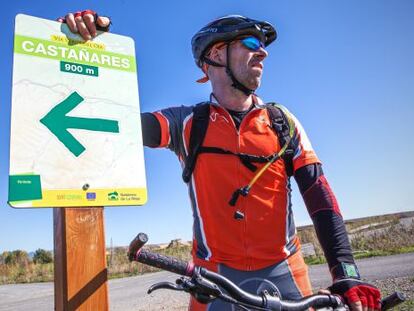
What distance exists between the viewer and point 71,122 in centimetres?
192

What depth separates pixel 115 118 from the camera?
2084mm

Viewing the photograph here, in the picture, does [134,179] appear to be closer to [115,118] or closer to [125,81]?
[115,118]

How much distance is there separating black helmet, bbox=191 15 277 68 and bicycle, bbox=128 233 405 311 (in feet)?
7.19

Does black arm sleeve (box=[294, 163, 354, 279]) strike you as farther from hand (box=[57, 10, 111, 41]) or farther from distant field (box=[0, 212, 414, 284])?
distant field (box=[0, 212, 414, 284])

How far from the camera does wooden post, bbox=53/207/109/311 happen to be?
179 centimetres

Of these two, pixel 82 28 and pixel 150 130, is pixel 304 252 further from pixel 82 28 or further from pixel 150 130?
pixel 82 28

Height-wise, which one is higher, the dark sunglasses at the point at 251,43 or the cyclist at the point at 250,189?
the dark sunglasses at the point at 251,43

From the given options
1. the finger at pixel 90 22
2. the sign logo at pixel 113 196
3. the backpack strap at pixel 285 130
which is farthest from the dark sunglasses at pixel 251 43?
the sign logo at pixel 113 196

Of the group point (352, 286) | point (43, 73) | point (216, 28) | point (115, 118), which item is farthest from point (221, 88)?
point (352, 286)

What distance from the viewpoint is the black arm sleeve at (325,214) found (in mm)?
2166

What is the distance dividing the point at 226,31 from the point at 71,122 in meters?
1.65

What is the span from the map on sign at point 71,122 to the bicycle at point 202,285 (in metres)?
0.73

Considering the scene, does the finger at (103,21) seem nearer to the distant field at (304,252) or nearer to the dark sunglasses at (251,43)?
the dark sunglasses at (251,43)

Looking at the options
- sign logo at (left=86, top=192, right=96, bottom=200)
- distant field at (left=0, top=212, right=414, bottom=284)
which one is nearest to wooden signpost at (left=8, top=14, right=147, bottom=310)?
sign logo at (left=86, top=192, right=96, bottom=200)
